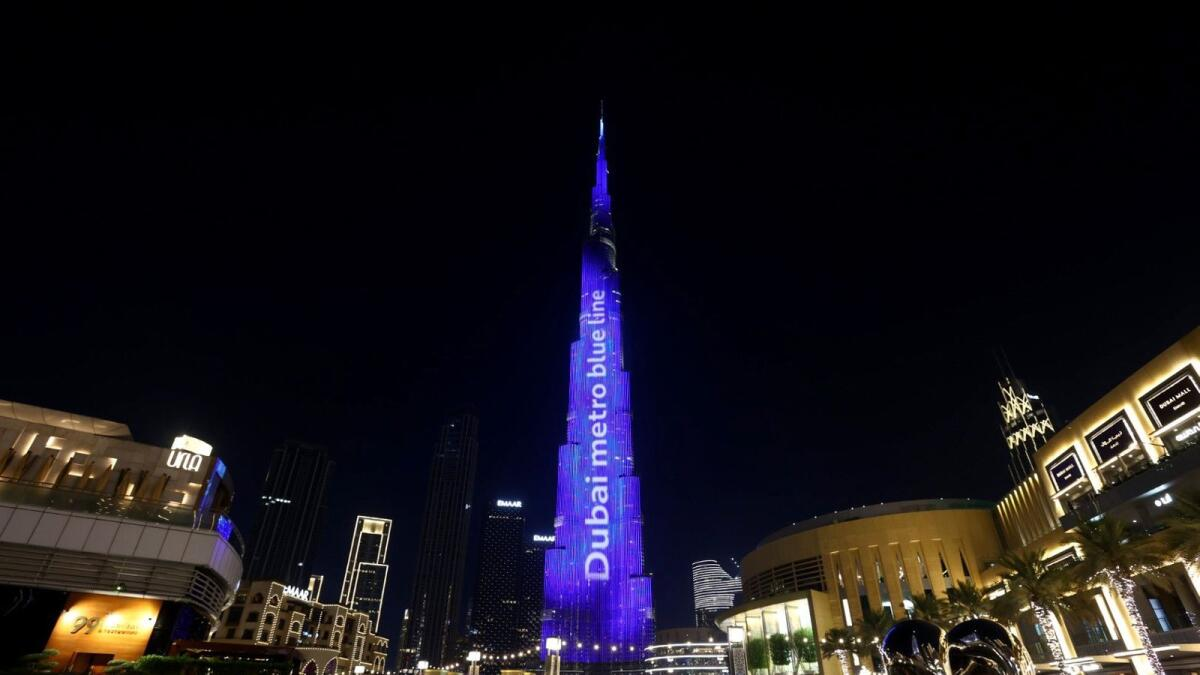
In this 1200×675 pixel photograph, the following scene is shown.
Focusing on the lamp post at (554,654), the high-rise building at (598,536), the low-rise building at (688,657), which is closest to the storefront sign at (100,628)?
the lamp post at (554,654)

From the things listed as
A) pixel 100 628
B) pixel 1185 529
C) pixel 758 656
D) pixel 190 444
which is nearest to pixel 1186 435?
pixel 1185 529

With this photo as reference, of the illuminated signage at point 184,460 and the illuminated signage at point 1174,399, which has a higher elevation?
the illuminated signage at point 1174,399

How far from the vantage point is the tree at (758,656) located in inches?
3489

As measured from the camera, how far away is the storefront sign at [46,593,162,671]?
26875 millimetres

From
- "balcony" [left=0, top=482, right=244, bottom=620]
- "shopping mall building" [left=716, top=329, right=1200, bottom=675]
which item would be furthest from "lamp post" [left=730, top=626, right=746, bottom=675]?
"balcony" [left=0, top=482, right=244, bottom=620]

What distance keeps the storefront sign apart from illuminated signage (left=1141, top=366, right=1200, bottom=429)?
60450mm

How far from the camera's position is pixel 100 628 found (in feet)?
91.5

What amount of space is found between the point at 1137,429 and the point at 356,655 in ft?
355

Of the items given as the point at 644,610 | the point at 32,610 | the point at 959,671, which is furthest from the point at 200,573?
the point at 644,610

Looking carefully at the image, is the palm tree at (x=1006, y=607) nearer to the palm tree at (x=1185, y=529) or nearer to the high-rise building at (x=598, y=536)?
the palm tree at (x=1185, y=529)

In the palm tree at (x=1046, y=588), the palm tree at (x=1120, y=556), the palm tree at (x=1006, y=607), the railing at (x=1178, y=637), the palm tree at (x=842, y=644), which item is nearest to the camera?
the palm tree at (x=1120, y=556)

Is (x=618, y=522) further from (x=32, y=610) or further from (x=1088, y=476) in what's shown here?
(x=32, y=610)

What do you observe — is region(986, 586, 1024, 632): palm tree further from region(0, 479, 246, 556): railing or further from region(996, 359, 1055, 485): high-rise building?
region(996, 359, 1055, 485): high-rise building

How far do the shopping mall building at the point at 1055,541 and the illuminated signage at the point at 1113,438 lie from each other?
10 cm
